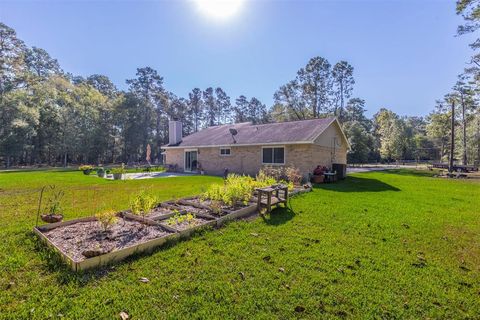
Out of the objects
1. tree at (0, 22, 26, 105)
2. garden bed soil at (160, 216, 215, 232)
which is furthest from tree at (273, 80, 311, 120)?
garden bed soil at (160, 216, 215, 232)

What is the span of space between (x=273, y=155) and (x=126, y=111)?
3160 centimetres

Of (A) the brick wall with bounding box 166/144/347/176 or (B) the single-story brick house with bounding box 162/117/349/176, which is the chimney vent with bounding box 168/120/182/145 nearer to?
(A) the brick wall with bounding box 166/144/347/176

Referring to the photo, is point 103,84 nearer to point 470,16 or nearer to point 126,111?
point 126,111

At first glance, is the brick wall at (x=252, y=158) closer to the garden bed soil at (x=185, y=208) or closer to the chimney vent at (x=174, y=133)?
the chimney vent at (x=174, y=133)

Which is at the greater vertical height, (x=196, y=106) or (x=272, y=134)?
(x=196, y=106)

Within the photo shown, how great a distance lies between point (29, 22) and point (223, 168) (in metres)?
13.1

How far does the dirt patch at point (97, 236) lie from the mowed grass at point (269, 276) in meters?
0.28

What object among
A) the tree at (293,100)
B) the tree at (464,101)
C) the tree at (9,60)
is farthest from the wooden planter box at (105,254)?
the tree at (464,101)

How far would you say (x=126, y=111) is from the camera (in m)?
37.3

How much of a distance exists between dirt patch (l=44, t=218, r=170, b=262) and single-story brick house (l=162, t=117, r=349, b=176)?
Result: 1029 cm

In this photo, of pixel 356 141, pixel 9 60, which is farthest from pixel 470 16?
pixel 9 60

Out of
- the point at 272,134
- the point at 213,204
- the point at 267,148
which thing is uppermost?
the point at 272,134

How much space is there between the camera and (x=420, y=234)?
474 centimetres

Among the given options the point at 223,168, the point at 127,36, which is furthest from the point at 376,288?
the point at 127,36
